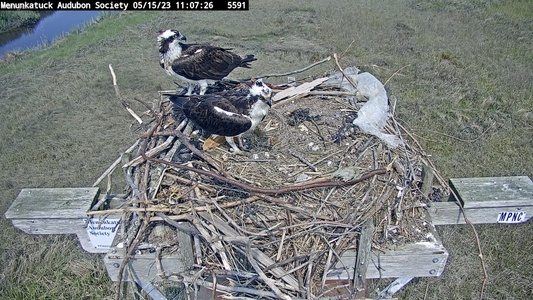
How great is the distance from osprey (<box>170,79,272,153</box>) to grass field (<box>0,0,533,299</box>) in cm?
194

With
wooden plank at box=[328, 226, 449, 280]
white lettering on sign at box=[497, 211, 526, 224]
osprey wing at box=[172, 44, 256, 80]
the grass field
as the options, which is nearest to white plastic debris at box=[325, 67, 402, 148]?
the grass field

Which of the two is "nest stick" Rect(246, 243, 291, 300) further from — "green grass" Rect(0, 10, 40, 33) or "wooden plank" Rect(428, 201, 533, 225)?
"green grass" Rect(0, 10, 40, 33)

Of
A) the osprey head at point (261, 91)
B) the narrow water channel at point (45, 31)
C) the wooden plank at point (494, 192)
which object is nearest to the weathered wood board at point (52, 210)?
the osprey head at point (261, 91)

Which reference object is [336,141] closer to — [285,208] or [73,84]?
[285,208]

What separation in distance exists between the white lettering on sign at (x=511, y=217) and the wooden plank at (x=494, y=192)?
0.11 m

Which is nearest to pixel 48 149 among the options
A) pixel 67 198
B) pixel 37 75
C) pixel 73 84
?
pixel 73 84

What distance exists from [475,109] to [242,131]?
19.1 ft

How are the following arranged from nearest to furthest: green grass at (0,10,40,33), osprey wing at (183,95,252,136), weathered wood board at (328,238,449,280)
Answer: weathered wood board at (328,238,449,280)
osprey wing at (183,95,252,136)
green grass at (0,10,40,33)

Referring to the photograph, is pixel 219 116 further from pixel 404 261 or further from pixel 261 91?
pixel 404 261

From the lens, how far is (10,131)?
7.82 meters

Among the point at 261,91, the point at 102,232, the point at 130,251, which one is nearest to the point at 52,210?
the point at 102,232

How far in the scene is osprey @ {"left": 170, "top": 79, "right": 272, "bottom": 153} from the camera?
3773 millimetres

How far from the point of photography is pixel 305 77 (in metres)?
5.83

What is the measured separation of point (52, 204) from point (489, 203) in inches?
133
